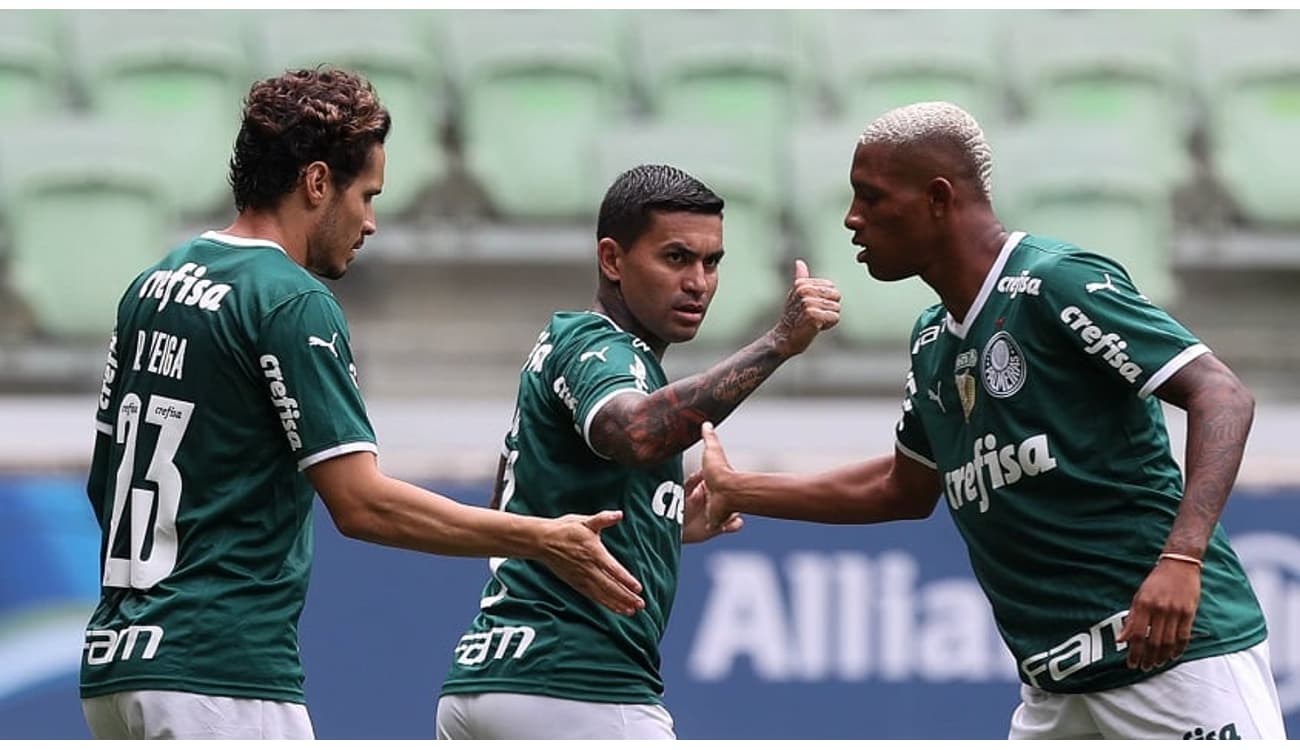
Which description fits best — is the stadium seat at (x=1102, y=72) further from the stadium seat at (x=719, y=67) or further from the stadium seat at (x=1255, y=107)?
the stadium seat at (x=719, y=67)

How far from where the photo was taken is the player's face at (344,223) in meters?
4.01

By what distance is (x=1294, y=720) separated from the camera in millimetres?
7633

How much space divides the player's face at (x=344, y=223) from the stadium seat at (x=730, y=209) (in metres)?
4.06

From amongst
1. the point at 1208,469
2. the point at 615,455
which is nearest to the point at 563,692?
the point at 615,455

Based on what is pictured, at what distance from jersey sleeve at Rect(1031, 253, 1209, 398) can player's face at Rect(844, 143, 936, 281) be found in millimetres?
320

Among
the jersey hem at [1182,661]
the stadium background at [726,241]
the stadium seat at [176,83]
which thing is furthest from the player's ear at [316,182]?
the stadium seat at [176,83]

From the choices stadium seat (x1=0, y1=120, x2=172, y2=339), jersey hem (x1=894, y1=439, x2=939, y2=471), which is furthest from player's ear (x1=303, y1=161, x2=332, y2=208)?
stadium seat (x1=0, y1=120, x2=172, y2=339)

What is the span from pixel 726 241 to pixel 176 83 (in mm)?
2408

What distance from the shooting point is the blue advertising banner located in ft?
25.1

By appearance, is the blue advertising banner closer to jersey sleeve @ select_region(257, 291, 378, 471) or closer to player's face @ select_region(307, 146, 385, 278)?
player's face @ select_region(307, 146, 385, 278)

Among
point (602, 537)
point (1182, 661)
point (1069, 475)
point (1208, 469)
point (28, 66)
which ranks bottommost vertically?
point (1182, 661)

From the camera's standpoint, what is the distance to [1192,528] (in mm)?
3885

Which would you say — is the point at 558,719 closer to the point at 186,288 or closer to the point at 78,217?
the point at 186,288

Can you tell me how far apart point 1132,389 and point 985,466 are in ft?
1.17
